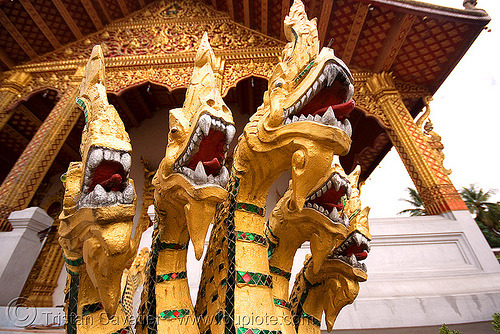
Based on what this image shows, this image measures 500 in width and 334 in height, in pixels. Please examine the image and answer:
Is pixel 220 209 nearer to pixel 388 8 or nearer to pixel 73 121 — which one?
pixel 388 8

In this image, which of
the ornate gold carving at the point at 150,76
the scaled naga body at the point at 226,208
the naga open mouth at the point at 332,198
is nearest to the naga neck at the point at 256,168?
the scaled naga body at the point at 226,208

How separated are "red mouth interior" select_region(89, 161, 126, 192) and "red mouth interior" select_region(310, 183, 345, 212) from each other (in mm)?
567

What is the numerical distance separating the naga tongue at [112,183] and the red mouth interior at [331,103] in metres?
0.47

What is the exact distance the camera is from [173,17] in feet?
14.3

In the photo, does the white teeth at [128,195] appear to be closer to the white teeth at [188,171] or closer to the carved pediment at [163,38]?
the white teeth at [188,171]

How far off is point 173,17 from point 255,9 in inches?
54.1

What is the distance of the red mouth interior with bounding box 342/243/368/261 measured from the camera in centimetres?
101

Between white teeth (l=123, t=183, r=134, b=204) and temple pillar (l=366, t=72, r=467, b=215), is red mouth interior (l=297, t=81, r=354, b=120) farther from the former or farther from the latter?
temple pillar (l=366, t=72, r=467, b=215)

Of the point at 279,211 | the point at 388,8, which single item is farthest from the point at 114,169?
the point at 388,8

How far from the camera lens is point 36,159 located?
3.04 meters

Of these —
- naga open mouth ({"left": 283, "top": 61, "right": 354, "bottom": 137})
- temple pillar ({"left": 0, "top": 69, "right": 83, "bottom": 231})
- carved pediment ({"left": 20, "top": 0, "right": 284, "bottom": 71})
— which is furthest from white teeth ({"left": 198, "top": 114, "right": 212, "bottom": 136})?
carved pediment ({"left": 20, "top": 0, "right": 284, "bottom": 71})

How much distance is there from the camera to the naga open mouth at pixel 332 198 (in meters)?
0.84

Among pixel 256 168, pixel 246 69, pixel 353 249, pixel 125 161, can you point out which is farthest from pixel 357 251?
pixel 246 69

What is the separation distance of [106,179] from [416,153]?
10.0ft
